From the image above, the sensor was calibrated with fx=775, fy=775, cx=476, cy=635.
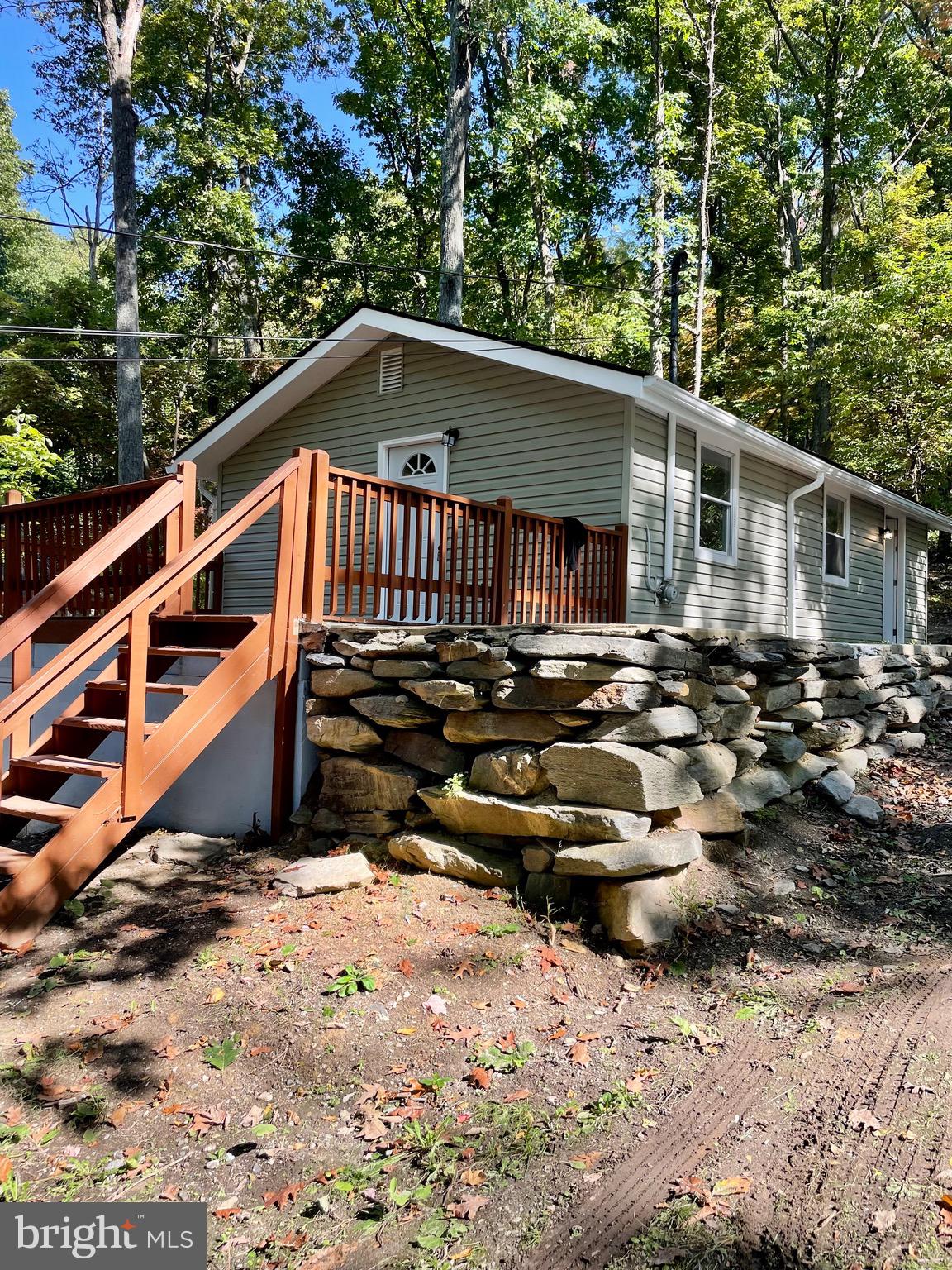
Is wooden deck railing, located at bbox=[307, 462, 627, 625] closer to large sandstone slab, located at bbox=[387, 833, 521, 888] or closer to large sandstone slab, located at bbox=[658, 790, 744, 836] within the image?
large sandstone slab, located at bbox=[387, 833, 521, 888]

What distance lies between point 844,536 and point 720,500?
4.13m

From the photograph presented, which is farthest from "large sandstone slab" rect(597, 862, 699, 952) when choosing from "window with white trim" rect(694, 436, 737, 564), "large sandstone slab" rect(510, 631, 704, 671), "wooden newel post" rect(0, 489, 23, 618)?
"wooden newel post" rect(0, 489, 23, 618)

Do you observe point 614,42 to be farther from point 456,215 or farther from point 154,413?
point 154,413

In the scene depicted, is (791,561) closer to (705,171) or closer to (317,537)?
(317,537)

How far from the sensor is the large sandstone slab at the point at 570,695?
4.18m

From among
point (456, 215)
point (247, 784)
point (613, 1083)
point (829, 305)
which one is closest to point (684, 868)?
point (613, 1083)

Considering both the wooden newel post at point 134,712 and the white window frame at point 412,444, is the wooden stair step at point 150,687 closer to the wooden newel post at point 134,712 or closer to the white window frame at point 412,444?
the wooden newel post at point 134,712

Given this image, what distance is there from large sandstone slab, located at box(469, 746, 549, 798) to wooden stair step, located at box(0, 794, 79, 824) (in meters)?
2.11

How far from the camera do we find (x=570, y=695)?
4.27 meters

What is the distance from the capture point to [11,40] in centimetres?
1941

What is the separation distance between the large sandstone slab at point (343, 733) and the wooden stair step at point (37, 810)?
1474 millimetres

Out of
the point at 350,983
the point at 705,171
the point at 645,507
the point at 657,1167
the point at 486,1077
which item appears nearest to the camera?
the point at 657,1167

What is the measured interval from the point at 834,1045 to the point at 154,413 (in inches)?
803

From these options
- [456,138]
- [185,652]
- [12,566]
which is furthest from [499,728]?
[456,138]
